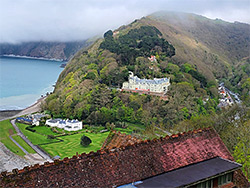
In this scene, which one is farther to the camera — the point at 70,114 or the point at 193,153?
the point at 70,114

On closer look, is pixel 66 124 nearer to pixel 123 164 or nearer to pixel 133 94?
pixel 133 94

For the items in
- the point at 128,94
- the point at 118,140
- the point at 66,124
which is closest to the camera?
the point at 118,140

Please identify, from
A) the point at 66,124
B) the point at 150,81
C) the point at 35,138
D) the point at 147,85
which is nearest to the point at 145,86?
the point at 147,85

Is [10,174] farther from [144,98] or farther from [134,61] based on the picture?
[134,61]

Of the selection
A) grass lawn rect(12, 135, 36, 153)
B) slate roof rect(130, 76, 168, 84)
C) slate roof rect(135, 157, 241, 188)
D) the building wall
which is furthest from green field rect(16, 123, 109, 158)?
slate roof rect(135, 157, 241, 188)

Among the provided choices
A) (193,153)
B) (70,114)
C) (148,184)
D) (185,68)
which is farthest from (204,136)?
(185,68)

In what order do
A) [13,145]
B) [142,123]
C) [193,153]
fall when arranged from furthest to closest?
[142,123] → [13,145] → [193,153]

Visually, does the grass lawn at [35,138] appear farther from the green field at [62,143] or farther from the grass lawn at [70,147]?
the grass lawn at [70,147]
